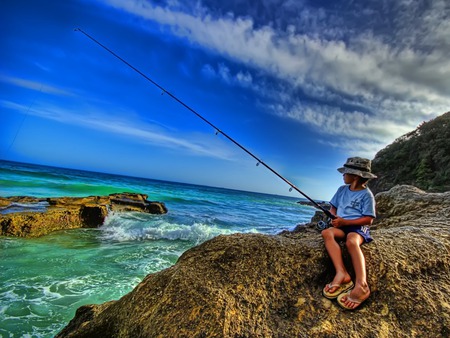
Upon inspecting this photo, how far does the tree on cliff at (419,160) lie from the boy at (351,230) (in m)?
14.0

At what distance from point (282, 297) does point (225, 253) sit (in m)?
0.72

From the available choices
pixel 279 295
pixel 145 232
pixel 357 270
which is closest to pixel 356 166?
pixel 357 270

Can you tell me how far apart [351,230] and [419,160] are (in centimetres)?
1930

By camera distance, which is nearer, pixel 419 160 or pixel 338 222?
pixel 338 222

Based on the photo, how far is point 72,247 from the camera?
10.1 meters

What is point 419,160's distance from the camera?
18.4 m

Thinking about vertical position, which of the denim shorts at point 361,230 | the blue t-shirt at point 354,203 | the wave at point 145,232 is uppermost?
the blue t-shirt at point 354,203

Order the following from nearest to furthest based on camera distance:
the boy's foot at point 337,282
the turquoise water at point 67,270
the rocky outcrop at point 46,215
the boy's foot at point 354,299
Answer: the boy's foot at point 354,299, the boy's foot at point 337,282, the turquoise water at point 67,270, the rocky outcrop at point 46,215

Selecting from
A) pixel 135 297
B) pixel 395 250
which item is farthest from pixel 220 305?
pixel 395 250

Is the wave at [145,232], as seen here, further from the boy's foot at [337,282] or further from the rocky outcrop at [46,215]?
the boy's foot at [337,282]

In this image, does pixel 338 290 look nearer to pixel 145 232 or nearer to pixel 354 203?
pixel 354 203

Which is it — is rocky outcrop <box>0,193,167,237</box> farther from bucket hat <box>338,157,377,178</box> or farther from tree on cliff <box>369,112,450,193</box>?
tree on cliff <box>369,112,450,193</box>

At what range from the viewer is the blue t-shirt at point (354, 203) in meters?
3.16

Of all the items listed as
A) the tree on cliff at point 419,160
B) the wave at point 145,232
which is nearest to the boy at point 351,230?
the wave at point 145,232
